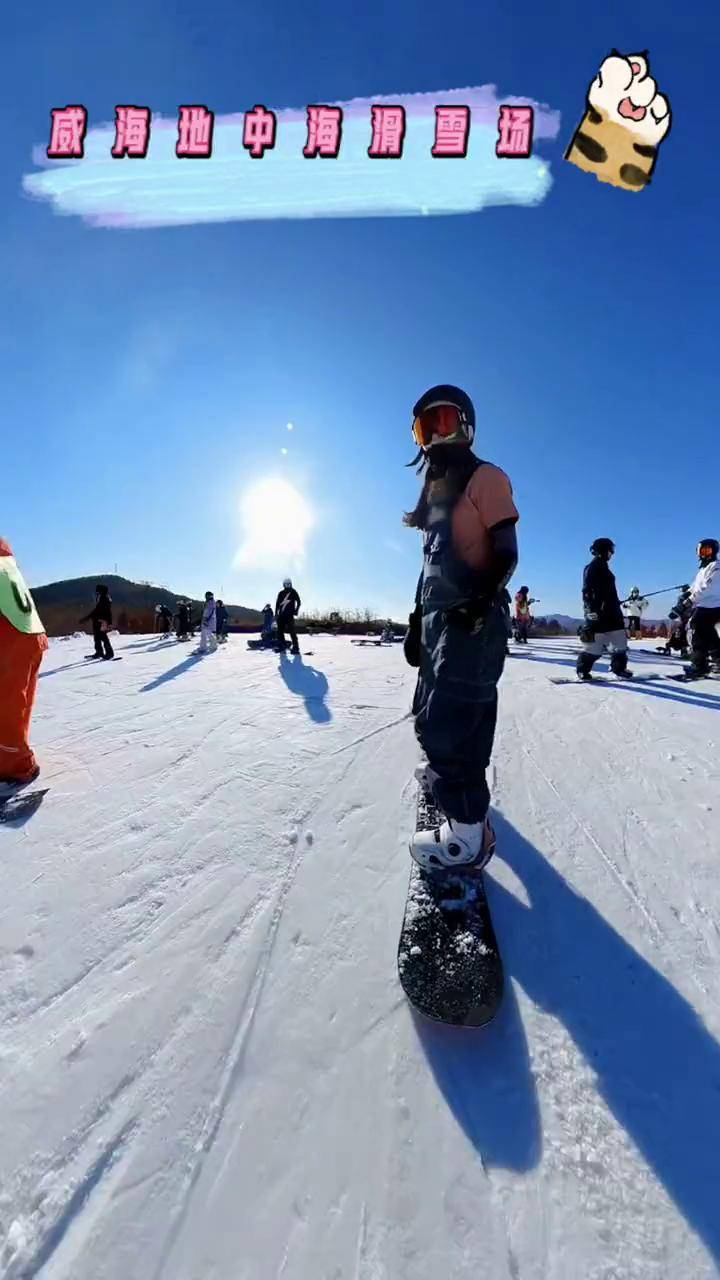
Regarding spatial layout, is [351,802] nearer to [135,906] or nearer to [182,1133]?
[135,906]

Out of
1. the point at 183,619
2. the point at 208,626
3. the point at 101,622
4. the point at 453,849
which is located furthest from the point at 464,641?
the point at 183,619

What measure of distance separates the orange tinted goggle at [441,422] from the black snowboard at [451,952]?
1.94m

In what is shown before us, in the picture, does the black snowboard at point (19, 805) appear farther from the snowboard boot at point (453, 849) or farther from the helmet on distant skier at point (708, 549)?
the helmet on distant skier at point (708, 549)

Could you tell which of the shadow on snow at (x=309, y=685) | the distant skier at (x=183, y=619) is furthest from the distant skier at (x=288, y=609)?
the distant skier at (x=183, y=619)

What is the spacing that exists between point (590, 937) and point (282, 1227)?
129 centimetres

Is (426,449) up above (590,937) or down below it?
above

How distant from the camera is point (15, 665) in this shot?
305 cm

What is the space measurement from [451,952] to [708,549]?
25.9 feet

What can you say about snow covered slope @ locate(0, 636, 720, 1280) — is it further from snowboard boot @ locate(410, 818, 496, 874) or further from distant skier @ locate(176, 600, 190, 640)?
distant skier @ locate(176, 600, 190, 640)

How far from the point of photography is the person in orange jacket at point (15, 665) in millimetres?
2996

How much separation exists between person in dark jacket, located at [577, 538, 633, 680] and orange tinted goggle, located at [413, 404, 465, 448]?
5987 mm

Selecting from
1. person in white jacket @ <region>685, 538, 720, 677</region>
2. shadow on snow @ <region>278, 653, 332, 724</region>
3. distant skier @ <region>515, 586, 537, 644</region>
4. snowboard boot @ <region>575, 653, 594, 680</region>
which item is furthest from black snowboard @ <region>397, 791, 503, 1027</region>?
distant skier @ <region>515, 586, 537, 644</region>

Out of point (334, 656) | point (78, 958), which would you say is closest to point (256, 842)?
point (78, 958)

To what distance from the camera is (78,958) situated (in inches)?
63.3
